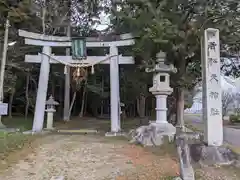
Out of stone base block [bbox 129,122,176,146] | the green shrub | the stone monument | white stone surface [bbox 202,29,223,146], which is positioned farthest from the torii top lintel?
the green shrub

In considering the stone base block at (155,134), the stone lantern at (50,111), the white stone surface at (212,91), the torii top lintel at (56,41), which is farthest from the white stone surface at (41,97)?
the white stone surface at (212,91)

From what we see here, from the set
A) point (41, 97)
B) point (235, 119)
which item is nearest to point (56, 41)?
point (41, 97)

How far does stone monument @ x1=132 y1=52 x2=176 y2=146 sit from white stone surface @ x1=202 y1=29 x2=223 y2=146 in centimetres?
155

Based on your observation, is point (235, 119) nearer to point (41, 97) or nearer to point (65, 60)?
point (65, 60)

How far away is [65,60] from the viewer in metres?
11.7

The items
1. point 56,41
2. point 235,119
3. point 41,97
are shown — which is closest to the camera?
point 41,97

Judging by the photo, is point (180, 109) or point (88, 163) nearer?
point (88, 163)

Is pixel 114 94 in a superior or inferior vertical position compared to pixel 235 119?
superior

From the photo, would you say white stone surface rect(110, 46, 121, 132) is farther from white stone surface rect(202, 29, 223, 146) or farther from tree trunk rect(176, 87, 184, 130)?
white stone surface rect(202, 29, 223, 146)

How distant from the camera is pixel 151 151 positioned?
762 centimetres

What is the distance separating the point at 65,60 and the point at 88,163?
6.41 m

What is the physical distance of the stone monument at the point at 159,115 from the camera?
8.23 metres

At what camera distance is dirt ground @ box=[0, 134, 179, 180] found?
5668 millimetres

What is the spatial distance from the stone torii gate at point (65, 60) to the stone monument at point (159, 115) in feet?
8.03
